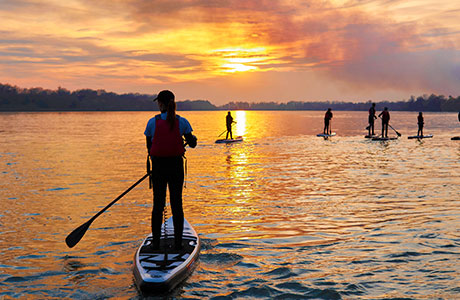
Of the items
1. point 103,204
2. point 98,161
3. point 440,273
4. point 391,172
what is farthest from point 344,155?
point 440,273

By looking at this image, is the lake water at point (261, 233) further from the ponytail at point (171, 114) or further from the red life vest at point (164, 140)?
the ponytail at point (171, 114)

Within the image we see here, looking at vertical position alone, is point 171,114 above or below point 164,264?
above

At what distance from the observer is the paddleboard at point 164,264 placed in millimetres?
5867

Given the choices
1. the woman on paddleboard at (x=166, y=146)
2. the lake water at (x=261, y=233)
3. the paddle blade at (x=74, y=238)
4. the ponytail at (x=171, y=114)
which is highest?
the ponytail at (x=171, y=114)

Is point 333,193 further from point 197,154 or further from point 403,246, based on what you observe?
point 197,154

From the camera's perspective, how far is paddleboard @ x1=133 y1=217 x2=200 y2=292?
5.87 m

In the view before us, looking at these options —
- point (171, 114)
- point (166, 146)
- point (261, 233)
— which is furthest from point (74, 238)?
point (261, 233)

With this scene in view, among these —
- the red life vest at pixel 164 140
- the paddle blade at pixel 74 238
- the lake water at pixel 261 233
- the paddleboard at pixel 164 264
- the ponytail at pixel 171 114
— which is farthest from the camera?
the paddle blade at pixel 74 238

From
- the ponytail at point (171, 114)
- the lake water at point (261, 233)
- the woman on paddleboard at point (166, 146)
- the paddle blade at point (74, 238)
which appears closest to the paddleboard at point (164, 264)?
the lake water at point (261, 233)

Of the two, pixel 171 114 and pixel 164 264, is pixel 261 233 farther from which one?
pixel 171 114

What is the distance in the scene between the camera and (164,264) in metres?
6.48

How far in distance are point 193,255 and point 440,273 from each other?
12.5ft

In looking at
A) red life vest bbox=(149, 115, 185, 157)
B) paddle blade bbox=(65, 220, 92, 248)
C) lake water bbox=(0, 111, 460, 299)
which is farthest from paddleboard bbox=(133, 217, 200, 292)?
red life vest bbox=(149, 115, 185, 157)

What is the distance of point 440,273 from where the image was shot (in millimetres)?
6637
